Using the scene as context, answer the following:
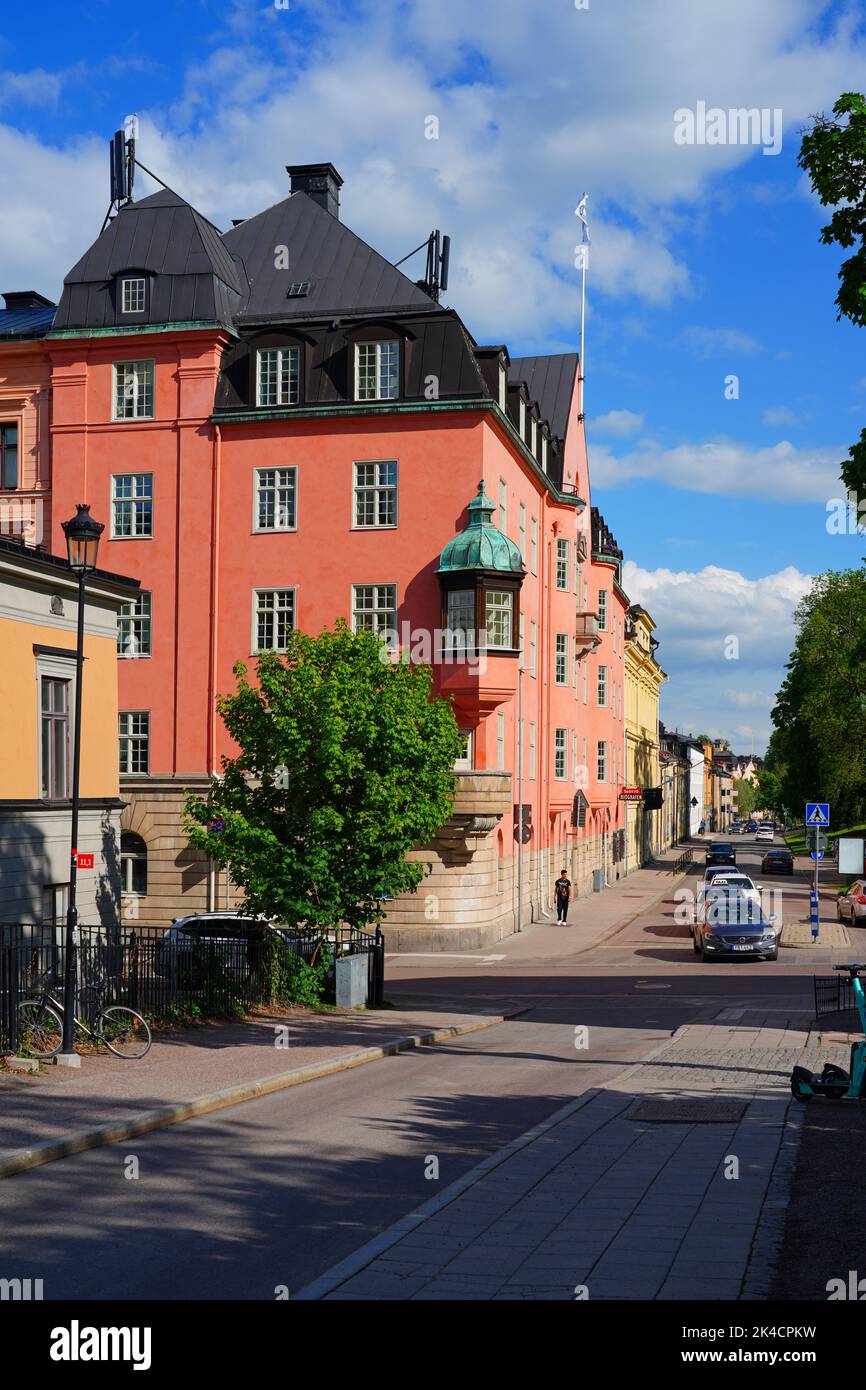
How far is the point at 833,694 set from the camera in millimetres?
67938

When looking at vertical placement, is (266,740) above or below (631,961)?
above

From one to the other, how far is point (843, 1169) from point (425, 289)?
37977mm

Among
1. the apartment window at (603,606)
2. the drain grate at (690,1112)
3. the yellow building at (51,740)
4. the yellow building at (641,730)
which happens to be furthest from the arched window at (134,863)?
the yellow building at (641,730)

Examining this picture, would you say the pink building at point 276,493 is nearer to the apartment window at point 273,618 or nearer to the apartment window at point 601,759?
the apartment window at point 273,618

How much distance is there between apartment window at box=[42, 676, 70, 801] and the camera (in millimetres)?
24828

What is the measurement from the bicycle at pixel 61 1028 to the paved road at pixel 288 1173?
2.70 meters

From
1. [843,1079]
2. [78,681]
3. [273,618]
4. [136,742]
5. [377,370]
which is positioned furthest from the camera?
[136,742]

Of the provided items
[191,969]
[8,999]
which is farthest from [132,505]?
[8,999]

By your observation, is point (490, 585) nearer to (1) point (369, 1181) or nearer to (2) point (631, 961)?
(2) point (631, 961)

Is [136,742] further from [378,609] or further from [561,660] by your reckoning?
[561,660]

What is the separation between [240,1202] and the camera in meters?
9.93

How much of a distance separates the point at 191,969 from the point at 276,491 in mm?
20838

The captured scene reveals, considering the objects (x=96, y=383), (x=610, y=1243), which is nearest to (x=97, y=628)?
(x=96, y=383)

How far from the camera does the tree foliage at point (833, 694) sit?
222 ft
